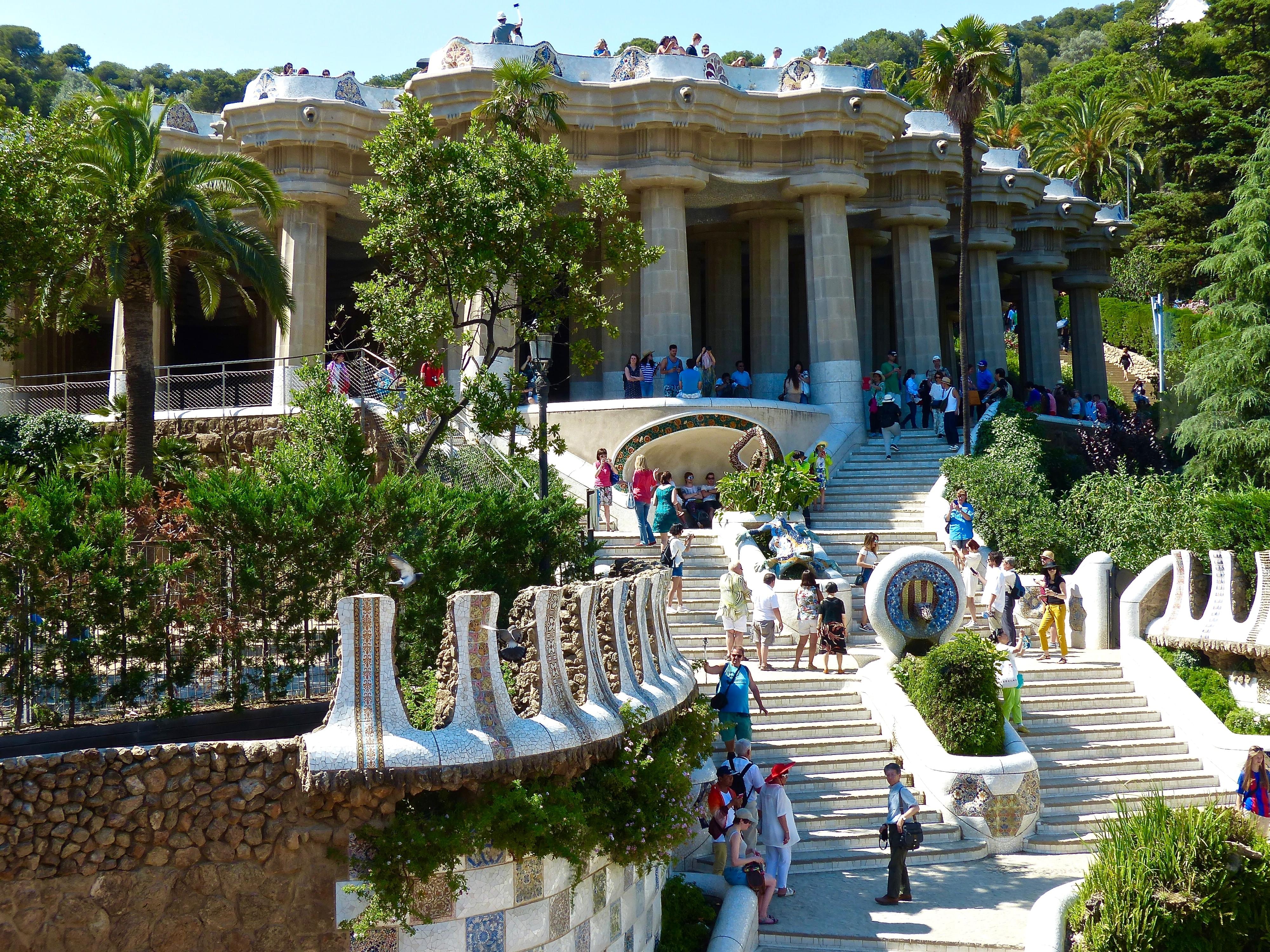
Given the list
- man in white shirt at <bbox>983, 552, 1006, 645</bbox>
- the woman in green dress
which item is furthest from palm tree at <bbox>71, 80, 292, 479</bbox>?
man in white shirt at <bbox>983, 552, 1006, 645</bbox>

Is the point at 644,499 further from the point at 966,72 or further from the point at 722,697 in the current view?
the point at 966,72

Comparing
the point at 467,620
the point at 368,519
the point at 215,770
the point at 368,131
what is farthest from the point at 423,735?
the point at 368,131

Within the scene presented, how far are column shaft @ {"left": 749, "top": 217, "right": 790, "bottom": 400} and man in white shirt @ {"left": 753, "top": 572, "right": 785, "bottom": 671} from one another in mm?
16048

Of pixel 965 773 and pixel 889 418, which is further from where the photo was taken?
pixel 889 418

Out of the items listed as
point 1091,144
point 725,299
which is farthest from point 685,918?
point 1091,144

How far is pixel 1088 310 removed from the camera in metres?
43.8

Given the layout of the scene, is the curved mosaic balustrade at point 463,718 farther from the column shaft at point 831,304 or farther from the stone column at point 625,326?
the stone column at point 625,326

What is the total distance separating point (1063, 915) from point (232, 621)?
791 cm

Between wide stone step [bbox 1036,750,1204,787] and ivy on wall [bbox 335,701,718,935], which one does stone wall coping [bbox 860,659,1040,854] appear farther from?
ivy on wall [bbox 335,701,718,935]

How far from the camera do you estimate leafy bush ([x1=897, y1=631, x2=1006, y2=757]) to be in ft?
51.1

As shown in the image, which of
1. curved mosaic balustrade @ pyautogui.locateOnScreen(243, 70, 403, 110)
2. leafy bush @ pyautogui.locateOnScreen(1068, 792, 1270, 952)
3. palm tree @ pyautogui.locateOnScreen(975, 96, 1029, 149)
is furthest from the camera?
palm tree @ pyautogui.locateOnScreen(975, 96, 1029, 149)

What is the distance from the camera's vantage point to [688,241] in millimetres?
37281

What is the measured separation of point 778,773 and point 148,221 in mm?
13247

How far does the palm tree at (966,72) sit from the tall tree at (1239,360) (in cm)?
473
